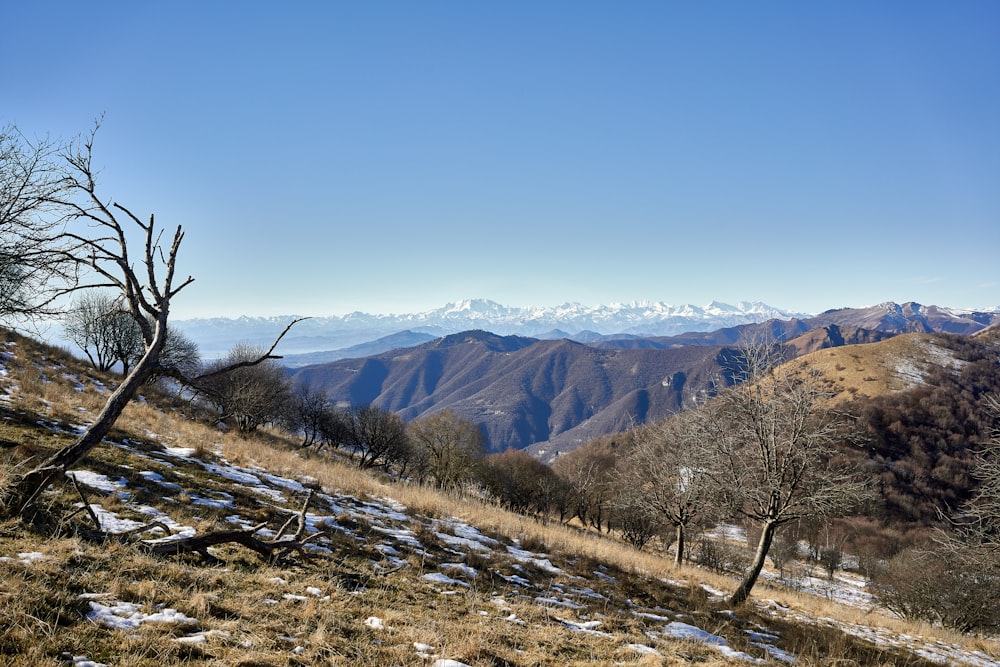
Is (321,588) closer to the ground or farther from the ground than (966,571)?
farther from the ground

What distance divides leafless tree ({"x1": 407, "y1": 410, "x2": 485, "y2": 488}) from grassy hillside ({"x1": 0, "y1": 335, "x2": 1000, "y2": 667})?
31.9 m

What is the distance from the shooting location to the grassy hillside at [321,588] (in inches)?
178

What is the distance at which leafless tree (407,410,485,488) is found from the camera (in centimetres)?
4873

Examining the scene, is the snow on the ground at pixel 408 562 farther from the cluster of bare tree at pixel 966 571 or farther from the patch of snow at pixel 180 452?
the cluster of bare tree at pixel 966 571

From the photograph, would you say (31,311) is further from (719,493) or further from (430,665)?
(719,493)

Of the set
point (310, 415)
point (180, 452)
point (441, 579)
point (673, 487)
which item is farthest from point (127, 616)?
point (310, 415)

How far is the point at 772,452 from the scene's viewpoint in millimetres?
13602

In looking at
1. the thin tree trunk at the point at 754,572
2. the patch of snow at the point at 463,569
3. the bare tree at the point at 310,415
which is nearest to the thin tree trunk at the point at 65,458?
the patch of snow at the point at 463,569

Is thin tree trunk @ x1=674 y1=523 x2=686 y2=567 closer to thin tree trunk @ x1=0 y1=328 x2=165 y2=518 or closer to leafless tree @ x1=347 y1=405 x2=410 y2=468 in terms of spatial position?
thin tree trunk @ x1=0 y1=328 x2=165 y2=518

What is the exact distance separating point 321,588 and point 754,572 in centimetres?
1285

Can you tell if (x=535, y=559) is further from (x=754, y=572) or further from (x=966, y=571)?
(x=966, y=571)

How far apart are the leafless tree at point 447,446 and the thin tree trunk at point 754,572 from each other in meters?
33.1

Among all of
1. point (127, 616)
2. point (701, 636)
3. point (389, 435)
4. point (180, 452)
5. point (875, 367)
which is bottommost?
point (389, 435)

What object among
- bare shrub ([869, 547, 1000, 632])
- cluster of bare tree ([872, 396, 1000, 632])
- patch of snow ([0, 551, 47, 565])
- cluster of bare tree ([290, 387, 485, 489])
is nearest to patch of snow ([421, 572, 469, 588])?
patch of snow ([0, 551, 47, 565])
